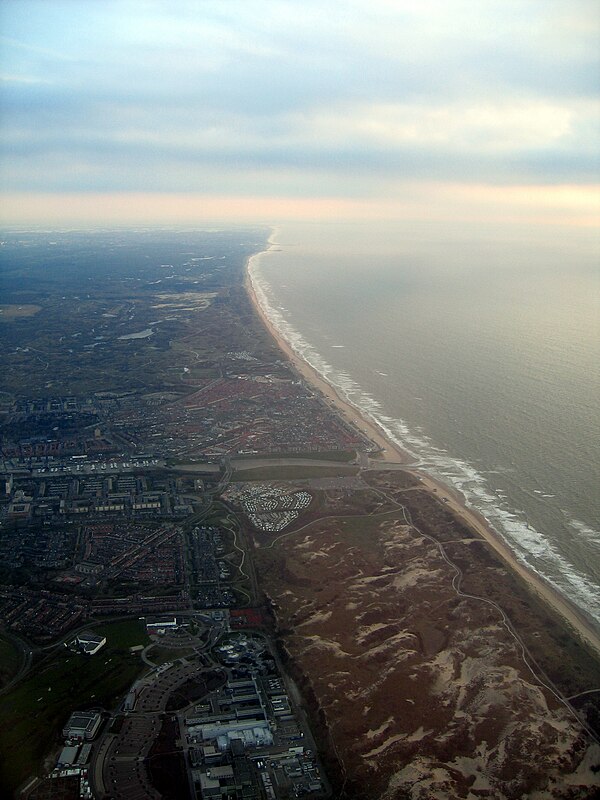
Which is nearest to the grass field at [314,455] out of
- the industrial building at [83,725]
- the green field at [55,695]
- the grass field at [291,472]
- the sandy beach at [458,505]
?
the grass field at [291,472]

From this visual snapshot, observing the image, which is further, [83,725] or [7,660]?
[7,660]

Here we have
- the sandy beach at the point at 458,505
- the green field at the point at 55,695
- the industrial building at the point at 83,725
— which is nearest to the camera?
the green field at the point at 55,695

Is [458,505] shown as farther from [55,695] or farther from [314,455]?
[55,695]

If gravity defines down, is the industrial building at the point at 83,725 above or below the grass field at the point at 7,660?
above

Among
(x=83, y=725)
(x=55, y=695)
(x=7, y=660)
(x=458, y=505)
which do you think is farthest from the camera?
(x=458, y=505)

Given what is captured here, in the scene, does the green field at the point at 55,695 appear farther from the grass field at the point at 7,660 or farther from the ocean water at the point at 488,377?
the ocean water at the point at 488,377

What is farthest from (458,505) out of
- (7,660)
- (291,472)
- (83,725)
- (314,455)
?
(7,660)
